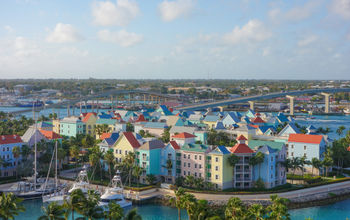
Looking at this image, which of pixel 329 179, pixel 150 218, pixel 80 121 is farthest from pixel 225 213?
pixel 80 121

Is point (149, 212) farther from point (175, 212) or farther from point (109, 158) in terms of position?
point (109, 158)

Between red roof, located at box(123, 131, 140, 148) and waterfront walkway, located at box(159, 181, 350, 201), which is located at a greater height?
red roof, located at box(123, 131, 140, 148)

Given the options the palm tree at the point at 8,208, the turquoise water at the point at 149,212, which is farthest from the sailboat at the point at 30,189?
the palm tree at the point at 8,208

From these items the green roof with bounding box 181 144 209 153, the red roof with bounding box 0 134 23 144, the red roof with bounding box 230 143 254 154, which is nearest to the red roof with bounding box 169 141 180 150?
the green roof with bounding box 181 144 209 153

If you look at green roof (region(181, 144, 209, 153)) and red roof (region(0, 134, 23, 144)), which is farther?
red roof (region(0, 134, 23, 144))

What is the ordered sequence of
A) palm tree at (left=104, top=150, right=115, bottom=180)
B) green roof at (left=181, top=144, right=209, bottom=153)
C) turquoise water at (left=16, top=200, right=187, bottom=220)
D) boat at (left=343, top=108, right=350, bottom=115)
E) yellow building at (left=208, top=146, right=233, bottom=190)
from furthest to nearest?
boat at (left=343, top=108, right=350, bottom=115) → palm tree at (left=104, top=150, right=115, bottom=180) → green roof at (left=181, top=144, right=209, bottom=153) → yellow building at (left=208, top=146, right=233, bottom=190) → turquoise water at (left=16, top=200, right=187, bottom=220)

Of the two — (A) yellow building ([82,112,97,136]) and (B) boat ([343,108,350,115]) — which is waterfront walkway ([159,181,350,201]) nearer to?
(A) yellow building ([82,112,97,136])

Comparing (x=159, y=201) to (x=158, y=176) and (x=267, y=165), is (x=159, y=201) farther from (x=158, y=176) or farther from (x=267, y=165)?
(x=267, y=165)
